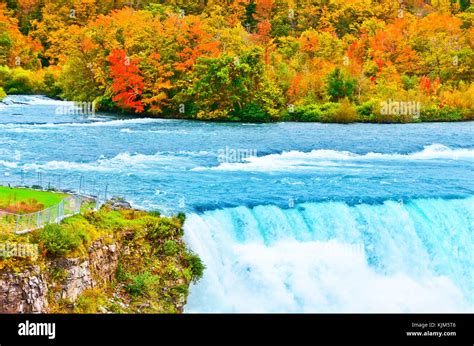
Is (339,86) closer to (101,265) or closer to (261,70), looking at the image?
(261,70)

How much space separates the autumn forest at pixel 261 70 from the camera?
175 ft

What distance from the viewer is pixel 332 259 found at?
2275 cm

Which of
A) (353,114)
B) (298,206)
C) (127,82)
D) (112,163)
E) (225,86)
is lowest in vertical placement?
(112,163)

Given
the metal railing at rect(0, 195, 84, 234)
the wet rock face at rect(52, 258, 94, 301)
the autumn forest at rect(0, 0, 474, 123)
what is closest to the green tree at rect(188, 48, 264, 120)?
the autumn forest at rect(0, 0, 474, 123)

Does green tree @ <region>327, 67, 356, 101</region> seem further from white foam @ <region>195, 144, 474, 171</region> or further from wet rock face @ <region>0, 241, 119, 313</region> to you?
wet rock face @ <region>0, 241, 119, 313</region>

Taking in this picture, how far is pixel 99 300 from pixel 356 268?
25.8 ft

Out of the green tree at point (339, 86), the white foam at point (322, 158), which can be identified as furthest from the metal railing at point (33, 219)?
the green tree at point (339, 86)

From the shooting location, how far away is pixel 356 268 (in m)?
22.9

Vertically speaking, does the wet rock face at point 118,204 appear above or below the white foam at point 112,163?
above

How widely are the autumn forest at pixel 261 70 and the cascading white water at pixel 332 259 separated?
28.3 meters

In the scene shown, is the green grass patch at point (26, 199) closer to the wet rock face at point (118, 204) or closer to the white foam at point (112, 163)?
the wet rock face at point (118, 204)

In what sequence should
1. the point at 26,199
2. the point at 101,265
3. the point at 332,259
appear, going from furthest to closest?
1. the point at 332,259
2. the point at 26,199
3. the point at 101,265

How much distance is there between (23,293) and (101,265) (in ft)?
8.65

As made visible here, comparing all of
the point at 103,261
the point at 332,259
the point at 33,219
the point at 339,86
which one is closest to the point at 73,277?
the point at 103,261
